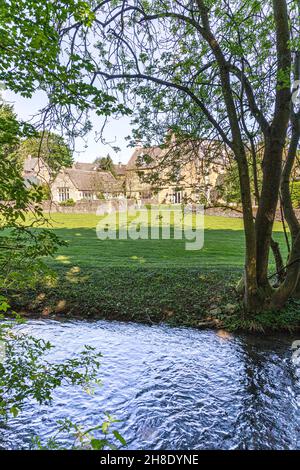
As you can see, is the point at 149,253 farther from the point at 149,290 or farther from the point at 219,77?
the point at 219,77

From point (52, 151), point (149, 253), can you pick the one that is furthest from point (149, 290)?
point (52, 151)

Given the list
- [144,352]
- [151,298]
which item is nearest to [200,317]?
[151,298]

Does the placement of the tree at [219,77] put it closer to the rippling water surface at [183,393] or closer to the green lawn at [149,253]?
the rippling water surface at [183,393]

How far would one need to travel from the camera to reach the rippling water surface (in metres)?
3.85

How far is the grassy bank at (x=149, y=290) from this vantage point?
25.7 ft

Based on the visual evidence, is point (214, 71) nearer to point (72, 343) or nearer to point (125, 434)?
point (72, 343)

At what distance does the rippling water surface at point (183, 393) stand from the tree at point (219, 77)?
1.74m

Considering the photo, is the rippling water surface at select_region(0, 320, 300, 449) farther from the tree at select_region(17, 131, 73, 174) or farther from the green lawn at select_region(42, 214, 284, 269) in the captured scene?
the green lawn at select_region(42, 214, 284, 269)

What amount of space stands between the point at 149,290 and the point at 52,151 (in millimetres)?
4986

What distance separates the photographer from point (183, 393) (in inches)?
190

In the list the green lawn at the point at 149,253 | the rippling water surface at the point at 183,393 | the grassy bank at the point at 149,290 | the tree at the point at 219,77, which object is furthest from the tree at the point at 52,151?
the green lawn at the point at 149,253

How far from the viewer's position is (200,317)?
25.8 ft
